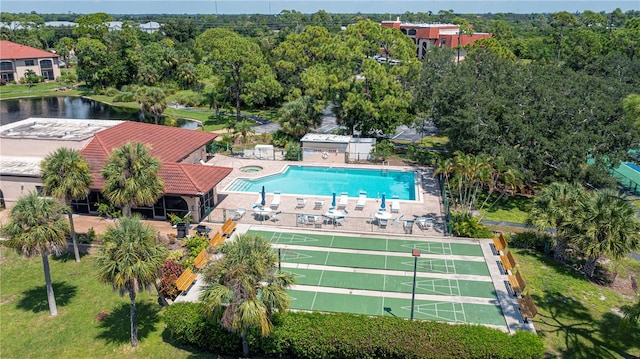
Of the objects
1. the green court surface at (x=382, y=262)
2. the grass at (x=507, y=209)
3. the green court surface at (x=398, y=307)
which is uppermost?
the grass at (x=507, y=209)

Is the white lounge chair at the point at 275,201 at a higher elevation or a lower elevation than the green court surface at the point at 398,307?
higher

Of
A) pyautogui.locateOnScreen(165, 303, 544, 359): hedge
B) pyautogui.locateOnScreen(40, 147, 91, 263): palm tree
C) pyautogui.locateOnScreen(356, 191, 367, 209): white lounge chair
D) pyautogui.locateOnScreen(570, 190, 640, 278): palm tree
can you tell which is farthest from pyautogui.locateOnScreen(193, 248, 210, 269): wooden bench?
pyautogui.locateOnScreen(570, 190, 640, 278): palm tree

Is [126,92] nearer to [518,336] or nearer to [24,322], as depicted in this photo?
[24,322]

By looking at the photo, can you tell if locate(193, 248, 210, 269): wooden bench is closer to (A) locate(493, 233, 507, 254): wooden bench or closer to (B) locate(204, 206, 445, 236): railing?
(B) locate(204, 206, 445, 236): railing

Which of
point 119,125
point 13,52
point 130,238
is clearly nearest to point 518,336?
point 130,238

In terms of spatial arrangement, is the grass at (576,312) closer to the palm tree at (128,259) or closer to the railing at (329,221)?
the railing at (329,221)

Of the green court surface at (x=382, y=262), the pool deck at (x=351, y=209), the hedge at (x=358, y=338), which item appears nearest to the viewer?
the hedge at (x=358, y=338)

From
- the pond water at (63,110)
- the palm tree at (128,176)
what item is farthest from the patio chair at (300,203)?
the pond water at (63,110)
